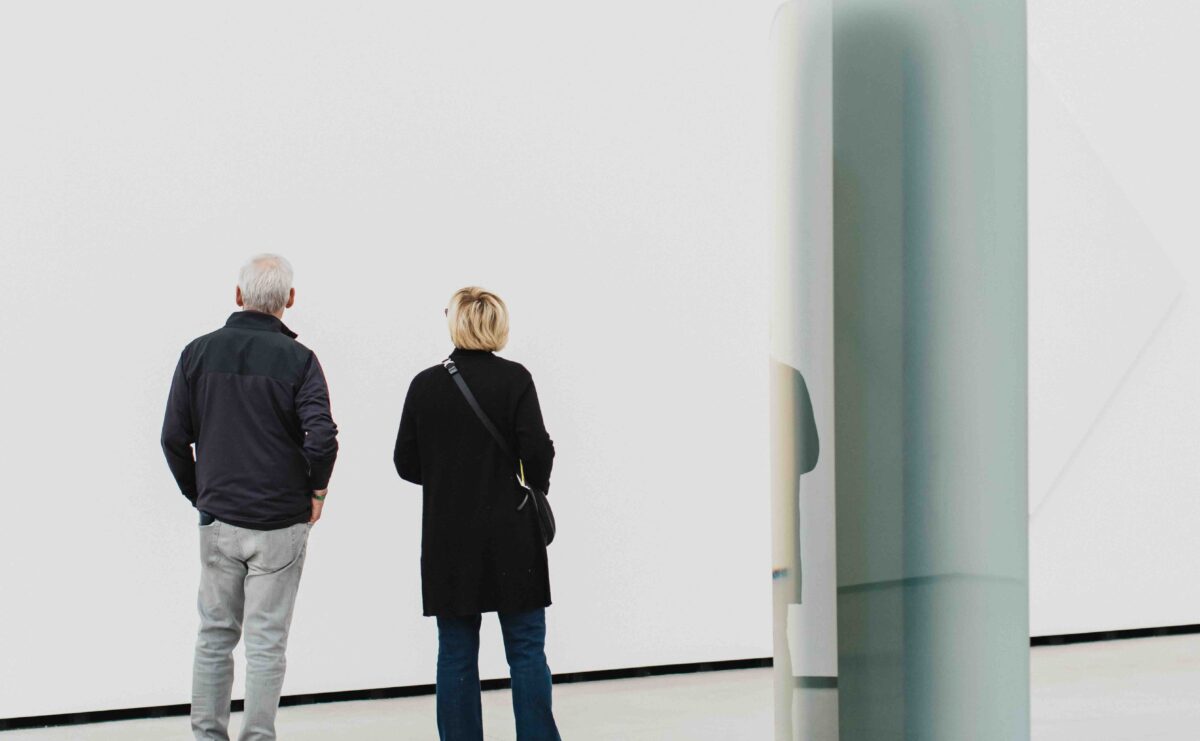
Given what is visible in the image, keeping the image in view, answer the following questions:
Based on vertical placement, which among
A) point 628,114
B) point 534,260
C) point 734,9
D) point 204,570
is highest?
point 734,9

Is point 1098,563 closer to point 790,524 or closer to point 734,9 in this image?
point 734,9

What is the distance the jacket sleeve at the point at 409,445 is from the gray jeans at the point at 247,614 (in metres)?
0.32

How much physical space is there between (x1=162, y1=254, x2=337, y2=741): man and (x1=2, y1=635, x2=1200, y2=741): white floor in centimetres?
96

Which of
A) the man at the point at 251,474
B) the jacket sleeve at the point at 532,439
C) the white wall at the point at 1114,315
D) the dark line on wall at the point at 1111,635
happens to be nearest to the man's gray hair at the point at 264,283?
the man at the point at 251,474

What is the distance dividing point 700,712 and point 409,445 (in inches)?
73.1

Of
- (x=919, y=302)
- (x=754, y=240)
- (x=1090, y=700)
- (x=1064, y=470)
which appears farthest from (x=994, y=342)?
(x=1064, y=470)

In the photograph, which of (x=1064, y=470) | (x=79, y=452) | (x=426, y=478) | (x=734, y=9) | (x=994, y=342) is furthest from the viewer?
(x=1064, y=470)

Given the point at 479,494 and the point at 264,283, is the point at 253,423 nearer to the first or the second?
the point at 264,283

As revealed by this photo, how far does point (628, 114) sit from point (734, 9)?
718mm

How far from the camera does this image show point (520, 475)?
3.64m

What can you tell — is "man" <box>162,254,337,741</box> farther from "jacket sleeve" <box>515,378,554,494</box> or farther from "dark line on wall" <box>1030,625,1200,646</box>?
"dark line on wall" <box>1030,625,1200,646</box>

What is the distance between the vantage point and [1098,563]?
21.3 ft

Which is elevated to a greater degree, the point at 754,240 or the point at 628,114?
the point at 628,114

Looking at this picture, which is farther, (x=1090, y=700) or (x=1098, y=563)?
(x=1098, y=563)
